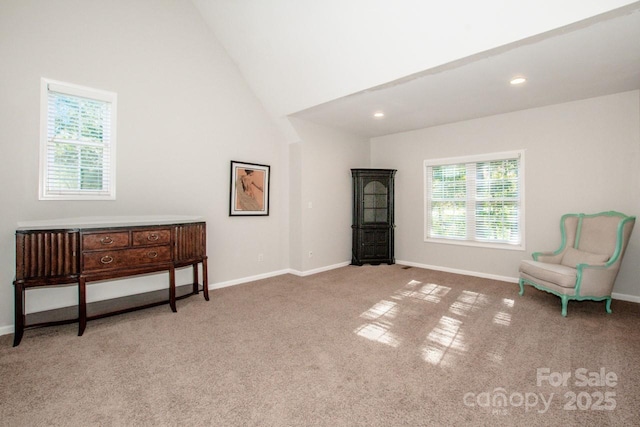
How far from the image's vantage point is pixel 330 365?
2.27 meters

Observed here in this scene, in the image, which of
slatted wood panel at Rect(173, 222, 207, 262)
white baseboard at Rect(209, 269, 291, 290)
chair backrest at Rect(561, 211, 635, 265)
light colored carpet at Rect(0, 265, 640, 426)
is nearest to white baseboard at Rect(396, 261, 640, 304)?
light colored carpet at Rect(0, 265, 640, 426)

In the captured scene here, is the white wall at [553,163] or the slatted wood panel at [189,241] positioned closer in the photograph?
the slatted wood panel at [189,241]

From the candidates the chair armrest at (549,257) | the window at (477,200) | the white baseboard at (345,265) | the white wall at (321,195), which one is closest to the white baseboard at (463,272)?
the white baseboard at (345,265)

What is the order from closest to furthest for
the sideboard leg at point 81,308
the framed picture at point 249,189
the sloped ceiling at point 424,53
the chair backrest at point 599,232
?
1. the sloped ceiling at point 424,53
2. the sideboard leg at point 81,308
3. the chair backrest at point 599,232
4. the framed picture at point 249,189

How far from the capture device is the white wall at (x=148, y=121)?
9.53 feet

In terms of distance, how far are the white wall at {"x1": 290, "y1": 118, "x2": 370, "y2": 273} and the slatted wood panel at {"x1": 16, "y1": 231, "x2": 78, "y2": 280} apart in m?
3.03

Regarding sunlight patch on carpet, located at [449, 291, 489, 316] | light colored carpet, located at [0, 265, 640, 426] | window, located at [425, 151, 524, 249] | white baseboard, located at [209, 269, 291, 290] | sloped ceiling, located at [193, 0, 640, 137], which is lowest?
light colored carpet, located at [0, 265, 640, 426]

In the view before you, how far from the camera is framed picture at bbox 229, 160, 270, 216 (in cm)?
452

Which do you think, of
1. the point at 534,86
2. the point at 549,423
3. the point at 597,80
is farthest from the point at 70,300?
the point at 597,80

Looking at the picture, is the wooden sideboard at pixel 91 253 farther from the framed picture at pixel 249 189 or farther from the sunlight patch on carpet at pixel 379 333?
the sunlight patch on carpet at pixel 379 333

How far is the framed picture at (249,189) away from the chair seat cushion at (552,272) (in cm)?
369

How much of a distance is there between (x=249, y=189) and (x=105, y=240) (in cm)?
212

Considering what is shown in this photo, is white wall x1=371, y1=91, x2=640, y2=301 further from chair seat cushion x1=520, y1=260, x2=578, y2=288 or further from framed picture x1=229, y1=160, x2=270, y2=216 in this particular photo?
framed picture x1=229, y1=160, x2=270, y2=216

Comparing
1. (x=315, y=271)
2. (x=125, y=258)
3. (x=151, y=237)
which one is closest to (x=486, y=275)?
(x=315, y=271)
